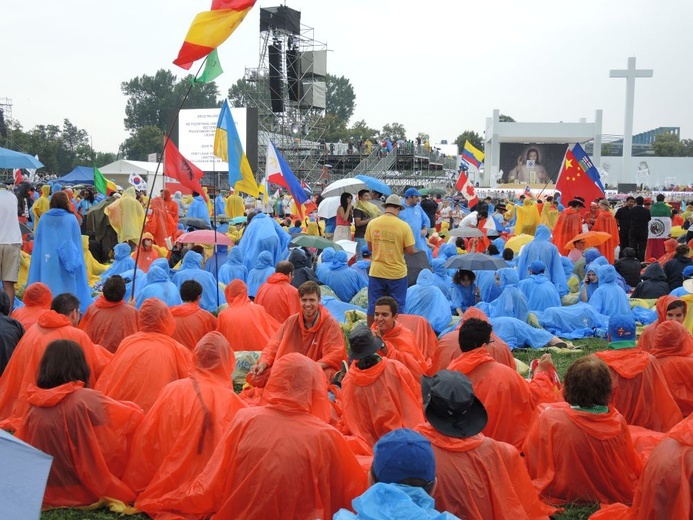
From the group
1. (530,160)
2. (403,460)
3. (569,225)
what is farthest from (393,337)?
(530,160)

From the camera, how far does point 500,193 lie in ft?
130

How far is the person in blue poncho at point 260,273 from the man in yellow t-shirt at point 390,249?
3.08 metres

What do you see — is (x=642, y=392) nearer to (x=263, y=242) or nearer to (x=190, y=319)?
(x=190, y=319)

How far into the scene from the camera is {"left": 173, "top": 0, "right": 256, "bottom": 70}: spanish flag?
9.12 metres

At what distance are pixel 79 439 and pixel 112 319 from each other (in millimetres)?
2638

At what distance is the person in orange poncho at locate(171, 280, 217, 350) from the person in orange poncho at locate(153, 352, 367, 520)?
3.48 m

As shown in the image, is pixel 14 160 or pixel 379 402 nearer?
pixel 379 402

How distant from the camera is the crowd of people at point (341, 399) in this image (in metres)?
4.18

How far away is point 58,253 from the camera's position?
9484mm

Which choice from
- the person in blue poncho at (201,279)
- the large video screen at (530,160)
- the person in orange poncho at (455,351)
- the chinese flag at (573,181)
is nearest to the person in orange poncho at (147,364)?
the person in orange poncho at (455,351)

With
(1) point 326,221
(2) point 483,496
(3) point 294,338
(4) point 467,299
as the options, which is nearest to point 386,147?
(1) point 326,221

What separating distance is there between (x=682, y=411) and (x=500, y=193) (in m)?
33.7

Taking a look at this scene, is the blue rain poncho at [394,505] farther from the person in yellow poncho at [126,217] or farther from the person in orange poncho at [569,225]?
the person in orange poncho at [569,225]

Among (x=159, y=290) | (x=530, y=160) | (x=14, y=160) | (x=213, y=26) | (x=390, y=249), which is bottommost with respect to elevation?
(x=159, y=290)
